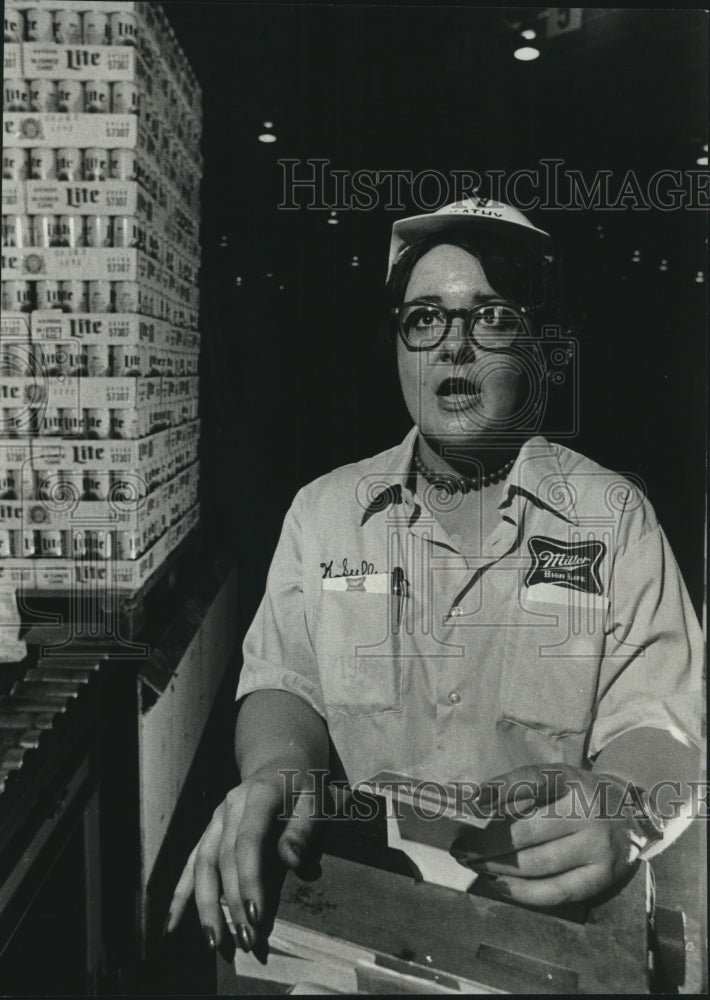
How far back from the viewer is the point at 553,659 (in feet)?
7.48

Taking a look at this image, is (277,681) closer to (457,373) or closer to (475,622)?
(475,622)

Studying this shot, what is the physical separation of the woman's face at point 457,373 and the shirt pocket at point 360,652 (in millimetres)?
515

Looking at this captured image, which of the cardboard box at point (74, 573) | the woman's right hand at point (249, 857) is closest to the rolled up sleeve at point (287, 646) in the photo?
the woman's right hand at point (249, 857)

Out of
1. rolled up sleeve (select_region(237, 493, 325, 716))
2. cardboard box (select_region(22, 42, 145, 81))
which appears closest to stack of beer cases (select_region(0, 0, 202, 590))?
cardboard box (select_region(22, 42, 145, 81))

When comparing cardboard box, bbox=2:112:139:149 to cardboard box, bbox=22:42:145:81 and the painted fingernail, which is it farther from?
the painted fingernail

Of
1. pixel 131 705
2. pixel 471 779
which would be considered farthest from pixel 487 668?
pixel 131 705

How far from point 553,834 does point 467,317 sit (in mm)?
1421

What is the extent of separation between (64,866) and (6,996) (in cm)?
35

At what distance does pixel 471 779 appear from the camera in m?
2.31

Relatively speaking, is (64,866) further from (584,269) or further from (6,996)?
(584,269)

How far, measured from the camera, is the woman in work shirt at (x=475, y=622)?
2.26m

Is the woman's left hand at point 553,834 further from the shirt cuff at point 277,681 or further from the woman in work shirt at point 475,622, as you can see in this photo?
the shirt cuff at point 277,681

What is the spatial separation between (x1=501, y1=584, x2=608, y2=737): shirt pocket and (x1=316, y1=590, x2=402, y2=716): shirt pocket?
0.32 metres

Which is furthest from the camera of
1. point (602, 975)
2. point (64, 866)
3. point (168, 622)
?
point (168, 622)
